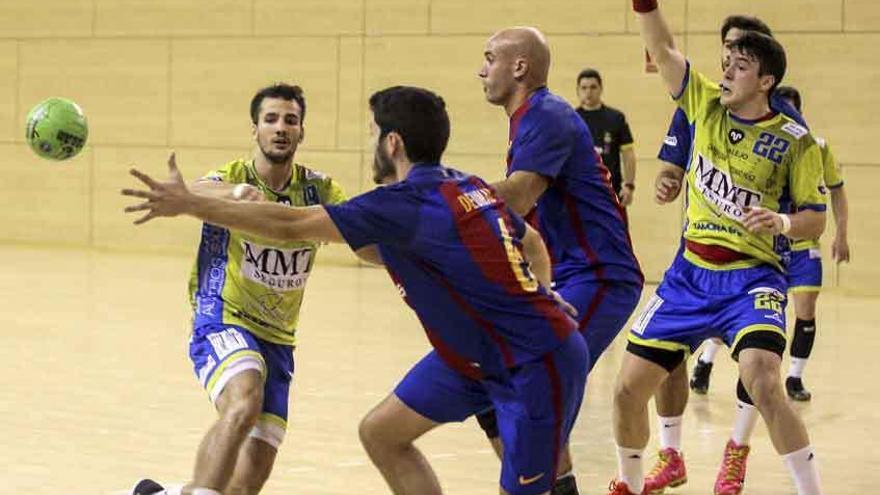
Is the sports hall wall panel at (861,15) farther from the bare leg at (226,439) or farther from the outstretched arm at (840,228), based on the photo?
the bare leg at (226,439)

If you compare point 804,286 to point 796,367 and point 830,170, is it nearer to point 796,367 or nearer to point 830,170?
point 796,367

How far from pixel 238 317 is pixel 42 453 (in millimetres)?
1893

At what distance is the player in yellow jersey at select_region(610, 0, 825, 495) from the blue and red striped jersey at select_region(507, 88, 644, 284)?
53 centimetres

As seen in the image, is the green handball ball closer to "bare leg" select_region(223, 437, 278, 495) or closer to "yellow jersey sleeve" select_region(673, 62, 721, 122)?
"bare leg" select_region(223, 437, 278, 495)

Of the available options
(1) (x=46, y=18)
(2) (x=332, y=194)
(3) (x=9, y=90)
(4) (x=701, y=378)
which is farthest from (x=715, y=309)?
(3) (x=9, y=90)

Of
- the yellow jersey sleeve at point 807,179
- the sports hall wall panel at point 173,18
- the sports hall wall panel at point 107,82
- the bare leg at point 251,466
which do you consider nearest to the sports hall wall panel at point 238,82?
the sports hall wall panel at point 173,18

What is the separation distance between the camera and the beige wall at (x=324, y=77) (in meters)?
15.9

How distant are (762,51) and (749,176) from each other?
19.6 inches

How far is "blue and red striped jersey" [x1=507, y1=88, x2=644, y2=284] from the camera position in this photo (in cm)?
564

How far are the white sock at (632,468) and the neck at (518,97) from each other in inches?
58.6

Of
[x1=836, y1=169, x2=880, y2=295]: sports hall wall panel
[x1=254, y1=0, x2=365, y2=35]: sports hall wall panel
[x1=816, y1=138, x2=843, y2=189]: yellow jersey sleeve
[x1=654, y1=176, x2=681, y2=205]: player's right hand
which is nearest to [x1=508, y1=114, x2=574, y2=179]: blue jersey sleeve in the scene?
[x1=654, y1=176, x2=681, y2=205]: player's right hand

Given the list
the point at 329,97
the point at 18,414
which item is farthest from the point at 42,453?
the point at 329,97

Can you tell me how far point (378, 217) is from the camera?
14.9ft

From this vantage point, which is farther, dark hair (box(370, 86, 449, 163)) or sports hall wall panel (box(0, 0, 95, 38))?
sports hall wall panel (box(0, 0, 95, 38))
